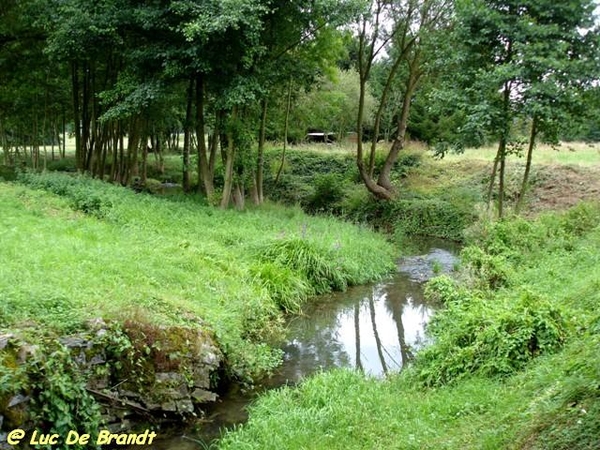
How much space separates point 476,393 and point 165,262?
574 cm

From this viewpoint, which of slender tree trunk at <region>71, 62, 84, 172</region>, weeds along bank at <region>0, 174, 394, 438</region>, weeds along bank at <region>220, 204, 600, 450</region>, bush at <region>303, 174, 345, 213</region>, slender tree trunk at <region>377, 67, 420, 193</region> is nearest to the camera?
weeds along bank at <region>220, 204, 600, 450</region>

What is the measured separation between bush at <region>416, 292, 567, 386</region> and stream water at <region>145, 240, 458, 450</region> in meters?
1.46

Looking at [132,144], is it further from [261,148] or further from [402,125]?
[402,125]

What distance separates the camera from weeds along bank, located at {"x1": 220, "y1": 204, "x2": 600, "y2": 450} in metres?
3.82

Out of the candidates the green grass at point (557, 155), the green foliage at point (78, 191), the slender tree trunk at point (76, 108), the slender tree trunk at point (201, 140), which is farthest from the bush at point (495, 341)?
the slender tree trunk at point (76, 108)

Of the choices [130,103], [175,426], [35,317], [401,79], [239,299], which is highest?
[401,79]

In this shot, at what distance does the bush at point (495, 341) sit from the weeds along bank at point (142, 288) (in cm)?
253

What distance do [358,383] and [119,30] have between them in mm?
13211

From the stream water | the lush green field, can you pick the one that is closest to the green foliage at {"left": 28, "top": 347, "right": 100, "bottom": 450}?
the lush green field

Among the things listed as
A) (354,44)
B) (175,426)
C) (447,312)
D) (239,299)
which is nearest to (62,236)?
(239,299)

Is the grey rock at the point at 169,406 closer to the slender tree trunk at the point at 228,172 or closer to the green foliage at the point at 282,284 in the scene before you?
the green foliage at the point at 282,284

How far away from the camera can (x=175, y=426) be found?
239 inches

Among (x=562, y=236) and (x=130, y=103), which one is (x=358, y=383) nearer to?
(x=562, y=236)

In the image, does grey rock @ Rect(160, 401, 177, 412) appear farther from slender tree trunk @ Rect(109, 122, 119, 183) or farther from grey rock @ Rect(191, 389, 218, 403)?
slender tree trunk @ Rect(109, 122, 119, 183)
